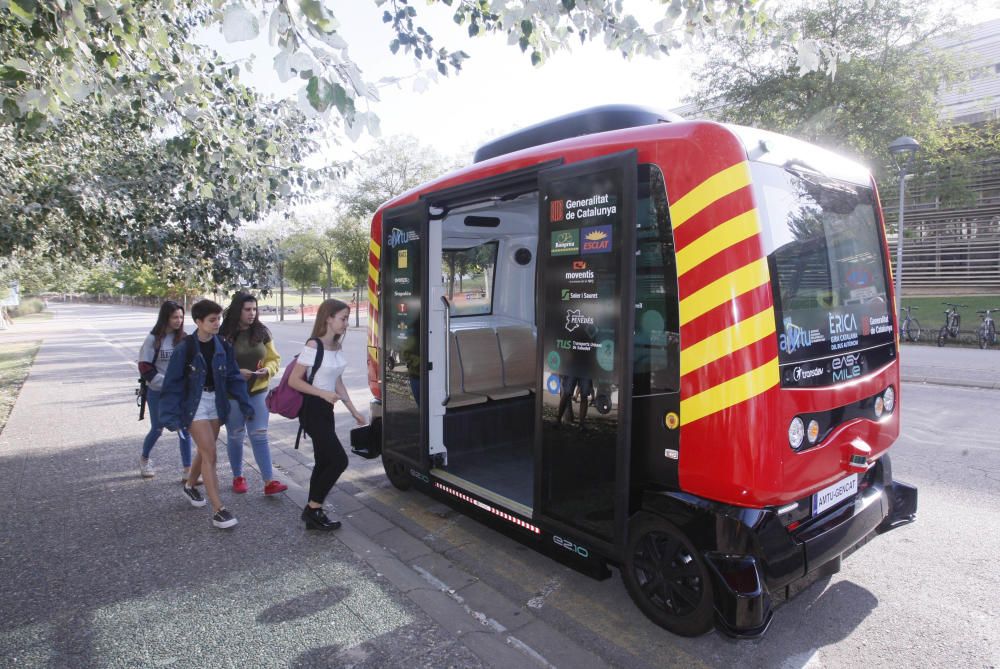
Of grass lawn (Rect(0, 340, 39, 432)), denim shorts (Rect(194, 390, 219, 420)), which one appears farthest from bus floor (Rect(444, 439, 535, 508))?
grass lawn (Rect(0, 340, 39, 432))

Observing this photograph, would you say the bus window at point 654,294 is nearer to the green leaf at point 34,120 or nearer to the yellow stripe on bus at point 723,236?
the yellow stripe on bus at point 723,236

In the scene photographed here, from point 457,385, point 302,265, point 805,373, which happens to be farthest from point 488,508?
point 302,265

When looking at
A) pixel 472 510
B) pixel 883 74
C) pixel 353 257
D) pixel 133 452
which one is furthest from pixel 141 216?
pixel 353 257

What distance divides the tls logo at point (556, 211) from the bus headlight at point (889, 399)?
2113 millimetres

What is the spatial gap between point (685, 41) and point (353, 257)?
24.4 m

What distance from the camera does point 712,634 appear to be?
2984 millimetres

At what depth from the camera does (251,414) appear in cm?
482

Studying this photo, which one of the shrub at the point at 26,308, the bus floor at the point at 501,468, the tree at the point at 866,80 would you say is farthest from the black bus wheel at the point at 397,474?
the shrub at the point at 26,308

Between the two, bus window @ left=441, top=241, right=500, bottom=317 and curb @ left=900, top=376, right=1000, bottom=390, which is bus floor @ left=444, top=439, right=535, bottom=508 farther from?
curb @ left=900, top=376, right=1000, bottom=390

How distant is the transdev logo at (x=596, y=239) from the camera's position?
2979 millimetres

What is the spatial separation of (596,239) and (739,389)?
1.04m

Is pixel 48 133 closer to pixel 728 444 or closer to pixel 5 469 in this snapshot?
pixel 5 469

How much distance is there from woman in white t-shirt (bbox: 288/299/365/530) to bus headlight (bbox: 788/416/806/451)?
289 centimetres

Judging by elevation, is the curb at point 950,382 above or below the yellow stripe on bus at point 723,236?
below
